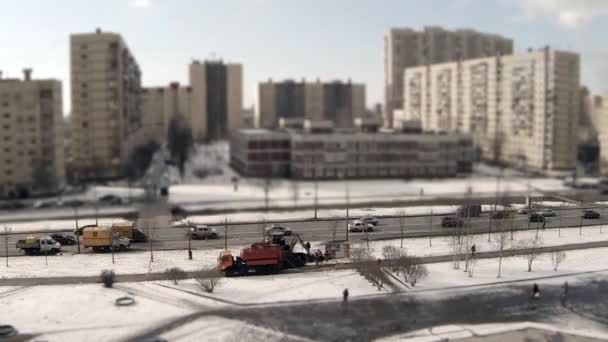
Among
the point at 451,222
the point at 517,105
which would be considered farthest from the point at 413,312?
the point at 517,105

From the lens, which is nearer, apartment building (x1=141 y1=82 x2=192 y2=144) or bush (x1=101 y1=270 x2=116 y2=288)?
bush (x1=101 y1=270 x2=116 y2=288)

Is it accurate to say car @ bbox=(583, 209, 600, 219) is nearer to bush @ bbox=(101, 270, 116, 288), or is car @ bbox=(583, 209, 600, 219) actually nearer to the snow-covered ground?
the snow-covered ground

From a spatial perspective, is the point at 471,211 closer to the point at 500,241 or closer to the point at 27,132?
the point at 500,241

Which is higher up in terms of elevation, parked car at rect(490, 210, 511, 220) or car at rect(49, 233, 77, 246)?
parked car at rect(490, 210, 511, 220)

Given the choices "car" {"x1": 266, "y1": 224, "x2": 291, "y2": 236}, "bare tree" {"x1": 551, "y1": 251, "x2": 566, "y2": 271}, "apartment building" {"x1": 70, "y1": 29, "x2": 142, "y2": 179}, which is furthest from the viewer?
"apartment building" {"x1": 70, "y1": 29, "x2": 142, "y2": 179}

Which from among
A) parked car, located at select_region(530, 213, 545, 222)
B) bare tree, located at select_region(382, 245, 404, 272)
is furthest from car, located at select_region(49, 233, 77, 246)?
parked car, located at select_region(530, 213, 545, 222)

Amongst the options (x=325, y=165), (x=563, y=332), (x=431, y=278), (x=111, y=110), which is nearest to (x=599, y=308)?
(x=563, y=332)

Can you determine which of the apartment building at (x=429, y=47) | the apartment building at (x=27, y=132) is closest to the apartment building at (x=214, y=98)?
the apartment building at (x=429, y=47)
